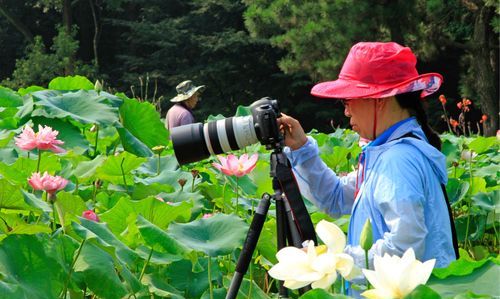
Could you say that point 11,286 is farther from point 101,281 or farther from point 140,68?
point 140,68

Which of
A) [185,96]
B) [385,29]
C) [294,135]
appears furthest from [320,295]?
[385,29]

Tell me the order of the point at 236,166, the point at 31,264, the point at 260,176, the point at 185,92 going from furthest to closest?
the point at 185,92, the point at 260,176, the point at 236,166, the point at 31,264

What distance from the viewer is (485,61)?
1003 cm

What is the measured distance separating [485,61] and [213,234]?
9259 millimetres

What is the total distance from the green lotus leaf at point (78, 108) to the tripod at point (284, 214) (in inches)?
26.8

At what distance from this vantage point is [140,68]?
1662cm

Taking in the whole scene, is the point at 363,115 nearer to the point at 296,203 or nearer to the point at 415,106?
the point at 415,106

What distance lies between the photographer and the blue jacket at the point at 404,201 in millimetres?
1227

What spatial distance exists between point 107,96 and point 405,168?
105 centimetres

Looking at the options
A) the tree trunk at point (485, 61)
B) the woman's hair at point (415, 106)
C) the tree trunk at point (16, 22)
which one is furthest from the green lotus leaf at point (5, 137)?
the tree trunk at point (16, 22)

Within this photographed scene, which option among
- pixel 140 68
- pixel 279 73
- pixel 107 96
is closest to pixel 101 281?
pixel 107 96

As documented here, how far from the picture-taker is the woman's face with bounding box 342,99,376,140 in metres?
1.41

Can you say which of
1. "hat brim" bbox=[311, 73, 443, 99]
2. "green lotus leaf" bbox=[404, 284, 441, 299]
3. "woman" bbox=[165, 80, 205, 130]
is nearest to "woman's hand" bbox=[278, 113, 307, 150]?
"hat brim" bbox=[311, 73, 443, 99]

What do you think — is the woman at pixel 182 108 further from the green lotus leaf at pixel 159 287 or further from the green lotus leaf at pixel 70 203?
the green lotus leaf at pixel 159 287
